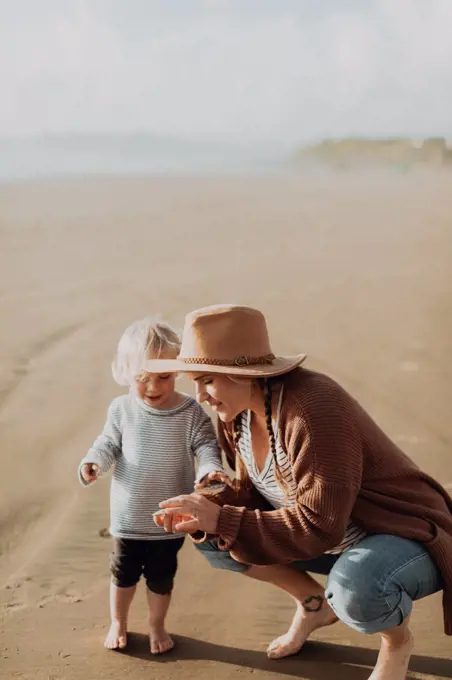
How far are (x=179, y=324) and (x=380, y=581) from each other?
15.1 ft

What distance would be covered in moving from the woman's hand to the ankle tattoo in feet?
1.90

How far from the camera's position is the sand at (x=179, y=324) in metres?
2.94

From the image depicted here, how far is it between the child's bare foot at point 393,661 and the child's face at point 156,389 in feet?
3.05

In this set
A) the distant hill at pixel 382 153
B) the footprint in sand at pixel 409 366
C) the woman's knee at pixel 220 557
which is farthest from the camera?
the distant hill at pixel 382 153

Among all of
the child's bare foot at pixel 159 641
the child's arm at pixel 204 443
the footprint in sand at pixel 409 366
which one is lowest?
the child's bare foot at pixel 159 641

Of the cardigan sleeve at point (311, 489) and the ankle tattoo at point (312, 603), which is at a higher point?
the cardigan sleeve at point (311, 489)

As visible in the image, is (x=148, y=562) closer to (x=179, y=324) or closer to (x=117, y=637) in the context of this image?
(x=117, y=637)

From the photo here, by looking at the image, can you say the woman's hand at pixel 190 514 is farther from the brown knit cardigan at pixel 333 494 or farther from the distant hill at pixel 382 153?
the distant hill at pixel 382 153

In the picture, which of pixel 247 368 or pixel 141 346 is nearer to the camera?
pixel 247 368

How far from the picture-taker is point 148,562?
290 cm

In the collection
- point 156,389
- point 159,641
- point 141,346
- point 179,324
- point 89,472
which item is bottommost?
point 159,641

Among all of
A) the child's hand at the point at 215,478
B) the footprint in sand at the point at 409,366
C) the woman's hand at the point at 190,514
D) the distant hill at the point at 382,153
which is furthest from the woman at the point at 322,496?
the distant hill at the point at 382,153

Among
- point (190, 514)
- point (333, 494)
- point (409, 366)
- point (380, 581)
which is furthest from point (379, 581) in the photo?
point (409, 366)

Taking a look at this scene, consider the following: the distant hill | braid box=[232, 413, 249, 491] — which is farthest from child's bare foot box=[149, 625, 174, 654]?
the distant hill
